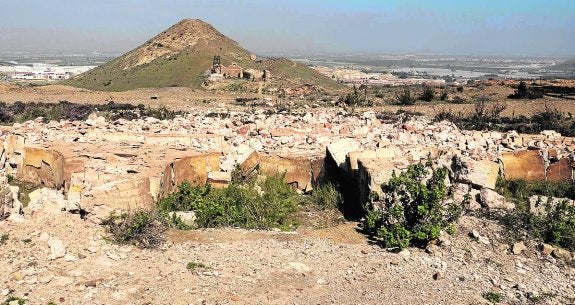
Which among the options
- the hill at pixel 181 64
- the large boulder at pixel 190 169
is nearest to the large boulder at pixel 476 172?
the large boulder at pixel 190 169

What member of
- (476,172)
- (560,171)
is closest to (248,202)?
(476,172)

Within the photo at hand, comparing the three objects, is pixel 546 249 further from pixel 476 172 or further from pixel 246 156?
pixel 246 156

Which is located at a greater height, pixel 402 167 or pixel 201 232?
pixel 402 167

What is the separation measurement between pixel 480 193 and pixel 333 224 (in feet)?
8.28

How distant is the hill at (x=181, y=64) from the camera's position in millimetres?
37781

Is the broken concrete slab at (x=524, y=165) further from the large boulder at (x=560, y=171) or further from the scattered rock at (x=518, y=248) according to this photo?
the scattered rock at (x=518, y=248)

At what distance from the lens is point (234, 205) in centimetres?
834

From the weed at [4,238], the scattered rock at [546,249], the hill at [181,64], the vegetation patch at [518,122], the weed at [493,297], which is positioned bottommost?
the weed at [493,297]

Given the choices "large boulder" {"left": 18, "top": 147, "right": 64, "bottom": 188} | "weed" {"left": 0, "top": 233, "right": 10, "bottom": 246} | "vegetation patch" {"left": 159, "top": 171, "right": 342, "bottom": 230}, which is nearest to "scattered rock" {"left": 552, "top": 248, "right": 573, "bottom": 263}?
"vegetation patch" {"left": 159, "top": 171, "right": 342, "bottom": 230}

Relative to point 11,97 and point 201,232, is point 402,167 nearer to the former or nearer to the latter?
point 201,232

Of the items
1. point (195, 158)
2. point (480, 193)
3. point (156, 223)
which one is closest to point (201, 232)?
point (156, 223)

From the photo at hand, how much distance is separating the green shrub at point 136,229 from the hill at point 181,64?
1095 inches

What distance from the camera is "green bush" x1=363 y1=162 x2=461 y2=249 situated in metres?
6.93

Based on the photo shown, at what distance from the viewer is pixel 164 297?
5371 mm
